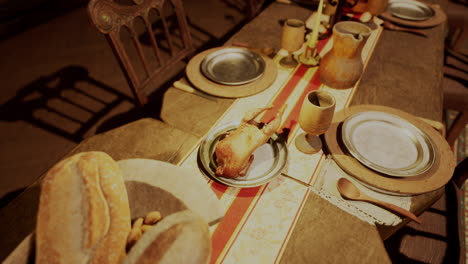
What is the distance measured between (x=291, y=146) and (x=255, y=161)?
0.16 metres

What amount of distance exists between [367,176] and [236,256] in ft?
1.51

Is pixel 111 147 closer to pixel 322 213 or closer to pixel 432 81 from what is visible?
pixel 322 213

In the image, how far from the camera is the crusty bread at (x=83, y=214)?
0.51 m

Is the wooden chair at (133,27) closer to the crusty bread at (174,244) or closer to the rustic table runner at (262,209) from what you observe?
the rustic table runner at (262,209)

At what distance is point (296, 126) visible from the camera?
0.98m

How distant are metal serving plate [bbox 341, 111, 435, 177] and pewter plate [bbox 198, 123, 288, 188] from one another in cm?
23

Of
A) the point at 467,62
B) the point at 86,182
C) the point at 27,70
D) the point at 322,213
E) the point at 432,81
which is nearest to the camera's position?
the point at 86,182

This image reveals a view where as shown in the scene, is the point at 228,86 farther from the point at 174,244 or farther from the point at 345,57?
the point at 174,244

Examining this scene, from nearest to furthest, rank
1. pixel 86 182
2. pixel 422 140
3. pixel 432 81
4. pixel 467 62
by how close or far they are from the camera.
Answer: pixel 86 182 → pixel 422 140 → pixel 432 81 → pixel 467 62

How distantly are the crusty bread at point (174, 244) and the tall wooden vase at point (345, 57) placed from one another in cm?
85

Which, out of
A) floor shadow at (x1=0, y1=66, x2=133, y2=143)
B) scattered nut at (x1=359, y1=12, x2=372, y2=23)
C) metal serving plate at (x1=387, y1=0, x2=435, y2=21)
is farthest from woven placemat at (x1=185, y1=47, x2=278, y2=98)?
floor shadow at (x1=0, y1=66, x2=133, y2=143)

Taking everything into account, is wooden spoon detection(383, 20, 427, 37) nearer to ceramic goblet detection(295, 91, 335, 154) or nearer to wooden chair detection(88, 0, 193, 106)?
ceramic goblet detection(295, 91, 335, 154)

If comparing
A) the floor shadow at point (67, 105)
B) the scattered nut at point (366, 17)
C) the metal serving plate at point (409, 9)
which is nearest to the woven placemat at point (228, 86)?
the scattered nut at point (366, 17)

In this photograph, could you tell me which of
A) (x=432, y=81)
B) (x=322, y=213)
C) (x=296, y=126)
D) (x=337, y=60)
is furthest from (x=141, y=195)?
(x=432, y=81)
